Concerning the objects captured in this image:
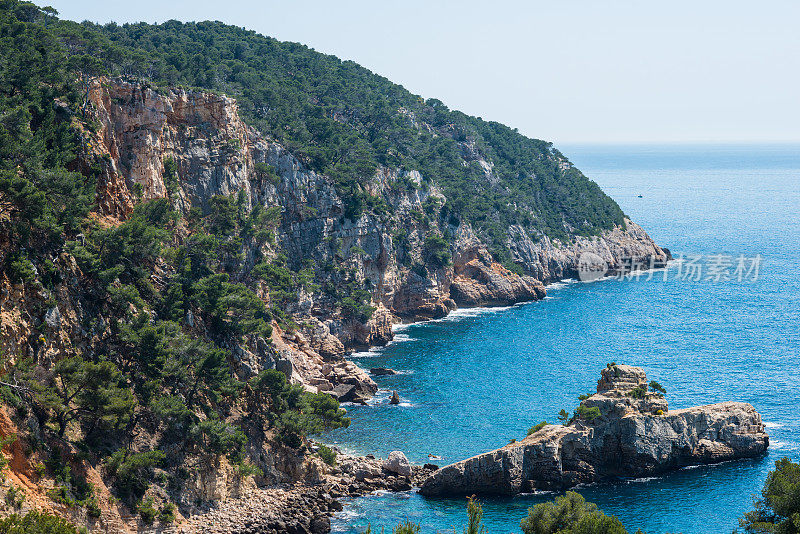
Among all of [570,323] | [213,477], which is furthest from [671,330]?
[213,477]

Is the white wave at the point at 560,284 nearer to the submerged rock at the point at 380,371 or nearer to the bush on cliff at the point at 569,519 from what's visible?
the submerged rock at the point at 380,371

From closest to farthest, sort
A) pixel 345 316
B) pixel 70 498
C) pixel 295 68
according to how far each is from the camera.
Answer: pixel 70 498 < pixel 345 316 < pixel 295 68

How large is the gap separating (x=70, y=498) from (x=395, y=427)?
37.0 meters

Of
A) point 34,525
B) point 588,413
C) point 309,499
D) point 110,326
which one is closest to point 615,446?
point 588,413

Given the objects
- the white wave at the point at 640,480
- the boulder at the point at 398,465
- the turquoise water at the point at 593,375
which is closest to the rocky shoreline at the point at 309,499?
the boulder at the point at 398,465

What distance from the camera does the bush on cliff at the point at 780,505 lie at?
4072cm

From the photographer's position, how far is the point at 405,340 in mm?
109375

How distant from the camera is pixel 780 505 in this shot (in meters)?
43.0

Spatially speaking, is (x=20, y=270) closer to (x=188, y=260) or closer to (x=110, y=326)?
(x=110, y=326)

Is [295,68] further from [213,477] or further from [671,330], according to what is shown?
Answer: [213,477]

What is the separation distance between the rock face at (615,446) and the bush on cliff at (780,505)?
1870 cm

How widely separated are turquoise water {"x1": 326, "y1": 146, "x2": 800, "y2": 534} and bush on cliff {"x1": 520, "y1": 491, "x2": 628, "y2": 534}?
920 centimetres

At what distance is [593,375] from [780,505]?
4838 cm

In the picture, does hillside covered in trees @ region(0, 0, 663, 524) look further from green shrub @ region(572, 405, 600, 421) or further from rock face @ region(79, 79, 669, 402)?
green shrub @ region(572, 405, 600, 421)
